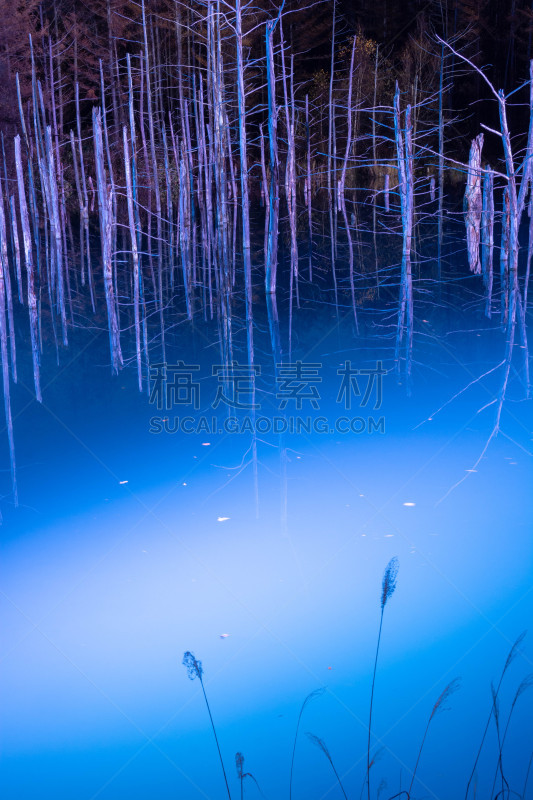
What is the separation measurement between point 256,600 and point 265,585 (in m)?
0.10

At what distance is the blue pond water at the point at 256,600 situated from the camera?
1901 mm

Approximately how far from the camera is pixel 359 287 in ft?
26.8

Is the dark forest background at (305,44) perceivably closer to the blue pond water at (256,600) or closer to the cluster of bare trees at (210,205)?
the cluster of bare trees at (210,205)

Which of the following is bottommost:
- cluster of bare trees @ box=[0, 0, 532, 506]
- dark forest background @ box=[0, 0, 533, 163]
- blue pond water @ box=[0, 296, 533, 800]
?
blue pond water @ box=[0, 296, 533, 800]

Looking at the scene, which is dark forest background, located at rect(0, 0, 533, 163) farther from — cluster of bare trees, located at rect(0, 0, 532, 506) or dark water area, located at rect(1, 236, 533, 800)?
dark water area, located at rect(1, 236, 533, 800)

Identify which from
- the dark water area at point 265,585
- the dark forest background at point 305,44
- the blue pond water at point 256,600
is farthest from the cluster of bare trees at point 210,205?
the blue pond water at point 256,600

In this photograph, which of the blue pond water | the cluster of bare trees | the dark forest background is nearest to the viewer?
the blue pond water

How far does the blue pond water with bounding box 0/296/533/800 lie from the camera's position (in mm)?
1901

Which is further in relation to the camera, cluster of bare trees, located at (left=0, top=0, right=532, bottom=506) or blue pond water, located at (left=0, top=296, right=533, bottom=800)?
cluster of bare trees, located at (left=0, top=0, right=532, bottom=506)

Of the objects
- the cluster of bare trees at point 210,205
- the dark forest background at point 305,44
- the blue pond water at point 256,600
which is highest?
the dark forest background at point 305,44

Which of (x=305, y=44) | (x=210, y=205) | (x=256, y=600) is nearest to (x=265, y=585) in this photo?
(x=256, y=600)

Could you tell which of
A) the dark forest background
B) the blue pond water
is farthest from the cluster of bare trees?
the blue pond water

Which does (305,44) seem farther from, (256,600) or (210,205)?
(256,600)

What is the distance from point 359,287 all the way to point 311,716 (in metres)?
6.55
